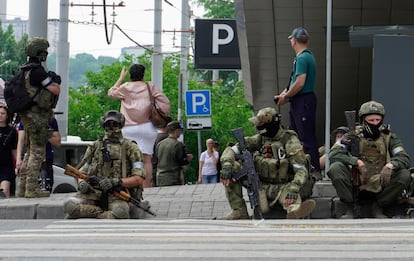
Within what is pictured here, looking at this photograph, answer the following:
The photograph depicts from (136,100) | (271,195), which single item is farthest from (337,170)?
(136,100)

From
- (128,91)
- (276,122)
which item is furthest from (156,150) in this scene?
(276,122)

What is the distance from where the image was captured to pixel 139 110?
14.9 m

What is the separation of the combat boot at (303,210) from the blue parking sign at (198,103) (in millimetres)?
13008

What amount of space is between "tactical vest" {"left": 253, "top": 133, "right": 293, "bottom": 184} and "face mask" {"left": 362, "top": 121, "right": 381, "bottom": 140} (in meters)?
0.85

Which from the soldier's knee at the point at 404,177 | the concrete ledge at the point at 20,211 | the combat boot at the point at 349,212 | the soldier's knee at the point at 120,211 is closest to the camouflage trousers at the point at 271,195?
the combat boot at the point at 349,212

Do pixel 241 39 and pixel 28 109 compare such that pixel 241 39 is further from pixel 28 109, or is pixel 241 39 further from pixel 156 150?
pixel 28 109

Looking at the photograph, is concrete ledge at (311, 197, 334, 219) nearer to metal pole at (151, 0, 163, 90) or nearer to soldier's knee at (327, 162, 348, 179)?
soldier's knee at (327, 162, 348, 179)

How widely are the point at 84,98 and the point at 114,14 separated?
432cm

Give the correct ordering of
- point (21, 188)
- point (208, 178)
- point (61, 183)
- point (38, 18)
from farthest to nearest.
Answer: point (208, 178)
point (61, 183)
point (38, 18)
point (21, 188)

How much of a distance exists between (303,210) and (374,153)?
42.1 inches

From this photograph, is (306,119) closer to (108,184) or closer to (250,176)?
(250,176)

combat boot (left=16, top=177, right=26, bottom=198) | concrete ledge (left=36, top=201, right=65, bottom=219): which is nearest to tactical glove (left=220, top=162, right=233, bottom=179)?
concrete ledge (left=36, top=201, right=65, bottom=219)

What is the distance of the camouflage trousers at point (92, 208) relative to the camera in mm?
12484

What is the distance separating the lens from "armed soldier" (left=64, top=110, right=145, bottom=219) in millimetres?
12523
